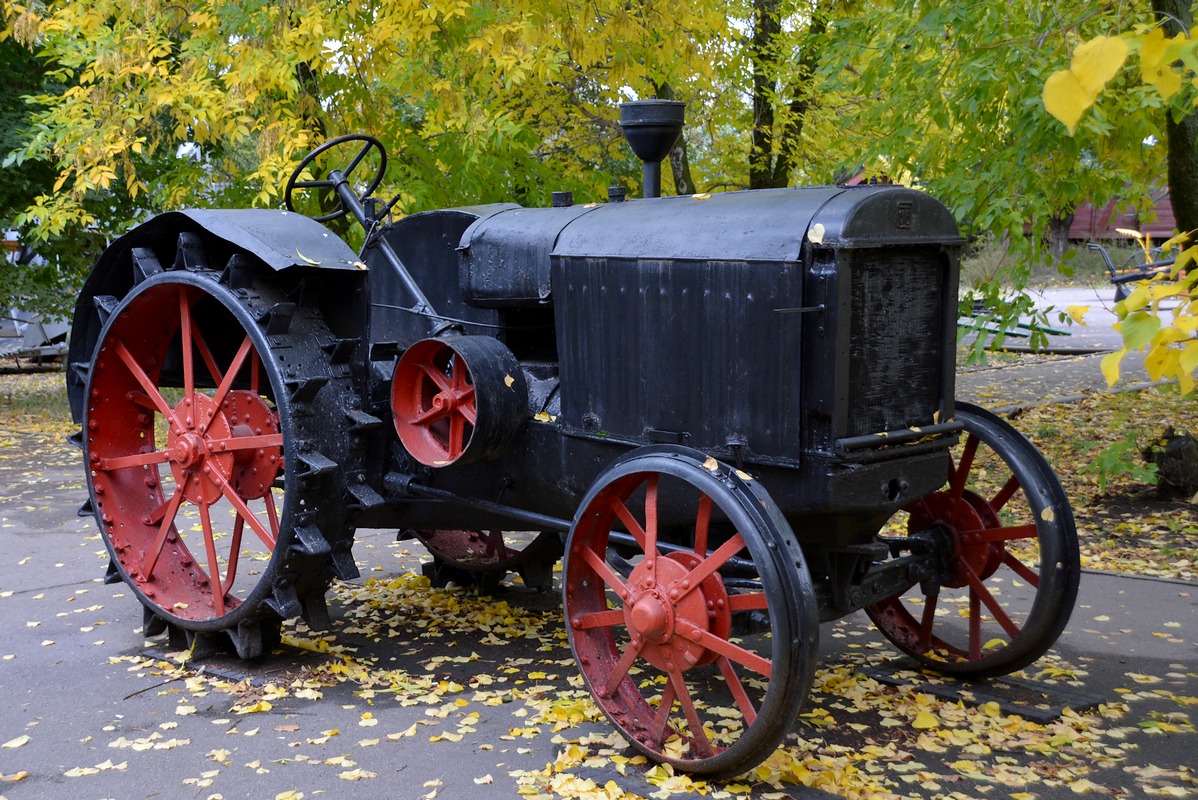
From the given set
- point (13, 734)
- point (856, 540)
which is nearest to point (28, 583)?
point (13, 734)

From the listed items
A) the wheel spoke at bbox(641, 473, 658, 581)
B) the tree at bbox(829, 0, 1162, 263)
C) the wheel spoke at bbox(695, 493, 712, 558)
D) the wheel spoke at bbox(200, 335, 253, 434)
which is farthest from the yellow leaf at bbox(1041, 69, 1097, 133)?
the tree at bbox(829, 0, 1162, 263)

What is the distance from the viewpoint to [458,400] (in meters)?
4.32

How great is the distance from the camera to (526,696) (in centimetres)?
438

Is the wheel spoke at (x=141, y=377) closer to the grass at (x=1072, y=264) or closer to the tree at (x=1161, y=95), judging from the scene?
the tree at (x=1161, y=95)

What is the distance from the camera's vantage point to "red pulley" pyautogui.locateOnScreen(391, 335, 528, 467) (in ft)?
13.8

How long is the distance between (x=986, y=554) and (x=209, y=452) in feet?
10.1

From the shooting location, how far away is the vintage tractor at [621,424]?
11.7 feet

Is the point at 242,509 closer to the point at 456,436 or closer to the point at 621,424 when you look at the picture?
the point at 456,436

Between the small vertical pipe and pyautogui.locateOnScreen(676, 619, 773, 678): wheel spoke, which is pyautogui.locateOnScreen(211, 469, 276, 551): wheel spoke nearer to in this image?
pyautogui.locateOnScreen(676, 619, 773, 678): wheel spoke

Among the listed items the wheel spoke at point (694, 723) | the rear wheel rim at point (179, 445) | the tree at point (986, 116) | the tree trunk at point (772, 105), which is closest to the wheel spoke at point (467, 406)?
the rear wheel rim at point (179, 445)

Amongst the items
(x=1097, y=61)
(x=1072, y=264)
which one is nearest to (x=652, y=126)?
(x=1097, y=61)

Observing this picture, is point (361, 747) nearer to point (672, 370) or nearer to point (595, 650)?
point (595, 650)

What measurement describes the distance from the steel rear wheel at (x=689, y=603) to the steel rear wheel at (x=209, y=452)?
3.66ft

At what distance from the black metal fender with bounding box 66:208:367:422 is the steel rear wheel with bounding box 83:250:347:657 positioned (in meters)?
0.16
